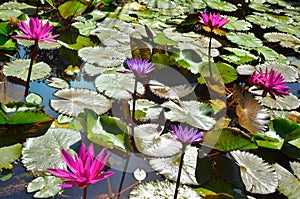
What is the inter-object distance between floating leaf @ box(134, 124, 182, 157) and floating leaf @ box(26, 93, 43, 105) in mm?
397

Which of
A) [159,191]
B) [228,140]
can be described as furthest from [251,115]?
[159,191]

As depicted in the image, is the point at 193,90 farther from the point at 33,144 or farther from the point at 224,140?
the point at 33,144

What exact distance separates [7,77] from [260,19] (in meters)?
1.79

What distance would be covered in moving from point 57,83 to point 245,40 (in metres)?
1.15

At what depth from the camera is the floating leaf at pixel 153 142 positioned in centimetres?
117

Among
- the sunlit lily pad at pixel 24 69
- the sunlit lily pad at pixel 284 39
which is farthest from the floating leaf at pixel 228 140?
the sunlit lily pad at pixel 284 39

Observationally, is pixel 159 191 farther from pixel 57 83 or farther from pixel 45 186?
pixel 57 83

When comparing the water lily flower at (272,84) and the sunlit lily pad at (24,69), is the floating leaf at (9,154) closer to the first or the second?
the sunlit lily pad at (24,69)

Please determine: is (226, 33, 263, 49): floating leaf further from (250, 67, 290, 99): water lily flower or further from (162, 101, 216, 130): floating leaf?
(162, 101, 216, 130): floating leaf

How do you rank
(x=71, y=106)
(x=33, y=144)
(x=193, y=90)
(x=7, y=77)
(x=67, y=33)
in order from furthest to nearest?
(x=67, y=33)
(x=193, y=90)
(x=7, y=77)
(x=71, y=106)
(x=33, y=144)

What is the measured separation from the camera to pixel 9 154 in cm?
109

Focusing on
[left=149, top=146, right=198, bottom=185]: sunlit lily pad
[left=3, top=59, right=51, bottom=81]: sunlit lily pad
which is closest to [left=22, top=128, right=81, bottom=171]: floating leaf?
[left=149, top=146, right=198, bottom=185]: sunlit lily pad

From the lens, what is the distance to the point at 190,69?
170 centimetres

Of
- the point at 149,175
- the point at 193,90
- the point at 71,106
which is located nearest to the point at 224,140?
the point at 149,175
